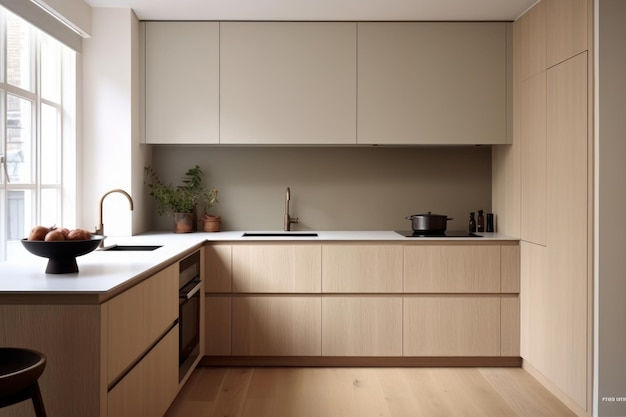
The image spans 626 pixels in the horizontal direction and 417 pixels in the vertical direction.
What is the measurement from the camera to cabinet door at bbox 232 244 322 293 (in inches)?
149

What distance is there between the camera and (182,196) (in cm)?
420

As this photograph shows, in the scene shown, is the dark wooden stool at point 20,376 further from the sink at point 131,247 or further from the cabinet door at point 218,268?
the cabinet door at point 218,268

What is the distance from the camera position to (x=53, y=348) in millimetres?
1895

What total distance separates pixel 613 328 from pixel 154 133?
121 inches

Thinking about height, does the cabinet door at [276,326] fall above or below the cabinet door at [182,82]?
below

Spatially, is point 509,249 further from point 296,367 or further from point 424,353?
point 296,367

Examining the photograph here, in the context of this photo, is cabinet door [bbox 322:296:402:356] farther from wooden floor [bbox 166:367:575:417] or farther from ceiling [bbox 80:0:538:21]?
ceiling [bbox 80:0:538:21]

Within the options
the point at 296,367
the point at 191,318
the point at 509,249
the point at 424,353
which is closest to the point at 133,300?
the point at 191,318

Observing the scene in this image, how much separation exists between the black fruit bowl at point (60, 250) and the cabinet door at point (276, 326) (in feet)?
5.38

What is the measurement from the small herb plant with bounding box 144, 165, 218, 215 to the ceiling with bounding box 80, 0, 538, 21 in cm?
113

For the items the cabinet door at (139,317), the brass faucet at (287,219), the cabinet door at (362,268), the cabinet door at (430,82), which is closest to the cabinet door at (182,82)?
the brass faucet at (287,219)

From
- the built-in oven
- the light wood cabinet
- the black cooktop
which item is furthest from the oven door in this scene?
the light wood cabinet

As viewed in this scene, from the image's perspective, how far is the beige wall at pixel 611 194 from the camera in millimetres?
2795

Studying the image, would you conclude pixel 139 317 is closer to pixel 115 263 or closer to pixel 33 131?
pixel 115 263
